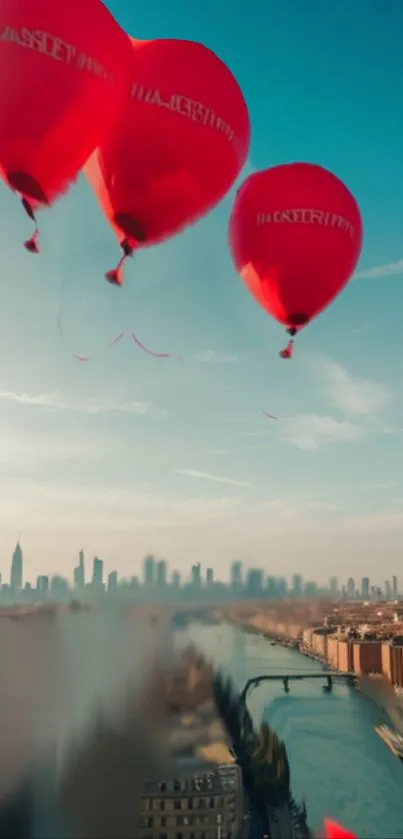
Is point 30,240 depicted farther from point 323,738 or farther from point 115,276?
point 323,738

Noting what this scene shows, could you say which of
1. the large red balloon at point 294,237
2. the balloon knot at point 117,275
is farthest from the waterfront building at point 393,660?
the balloon knot at point 117,275

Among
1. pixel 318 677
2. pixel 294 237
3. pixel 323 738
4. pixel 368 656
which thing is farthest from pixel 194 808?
pixel 318 677

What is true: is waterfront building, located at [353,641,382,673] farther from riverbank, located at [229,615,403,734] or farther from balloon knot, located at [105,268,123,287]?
balloon knot, located at [105,268,123,287]

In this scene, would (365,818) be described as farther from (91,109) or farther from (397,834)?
(91,109)

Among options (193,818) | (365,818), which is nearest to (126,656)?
(365,818)

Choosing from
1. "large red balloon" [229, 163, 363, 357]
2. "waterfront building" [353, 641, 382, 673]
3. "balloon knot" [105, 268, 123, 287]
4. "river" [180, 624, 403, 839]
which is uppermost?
"large red balloon" [229, 163, 363, 357]

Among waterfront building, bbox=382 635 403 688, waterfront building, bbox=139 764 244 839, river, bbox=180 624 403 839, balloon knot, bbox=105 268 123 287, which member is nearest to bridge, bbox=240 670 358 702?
river, bbox=180 624 403 839
